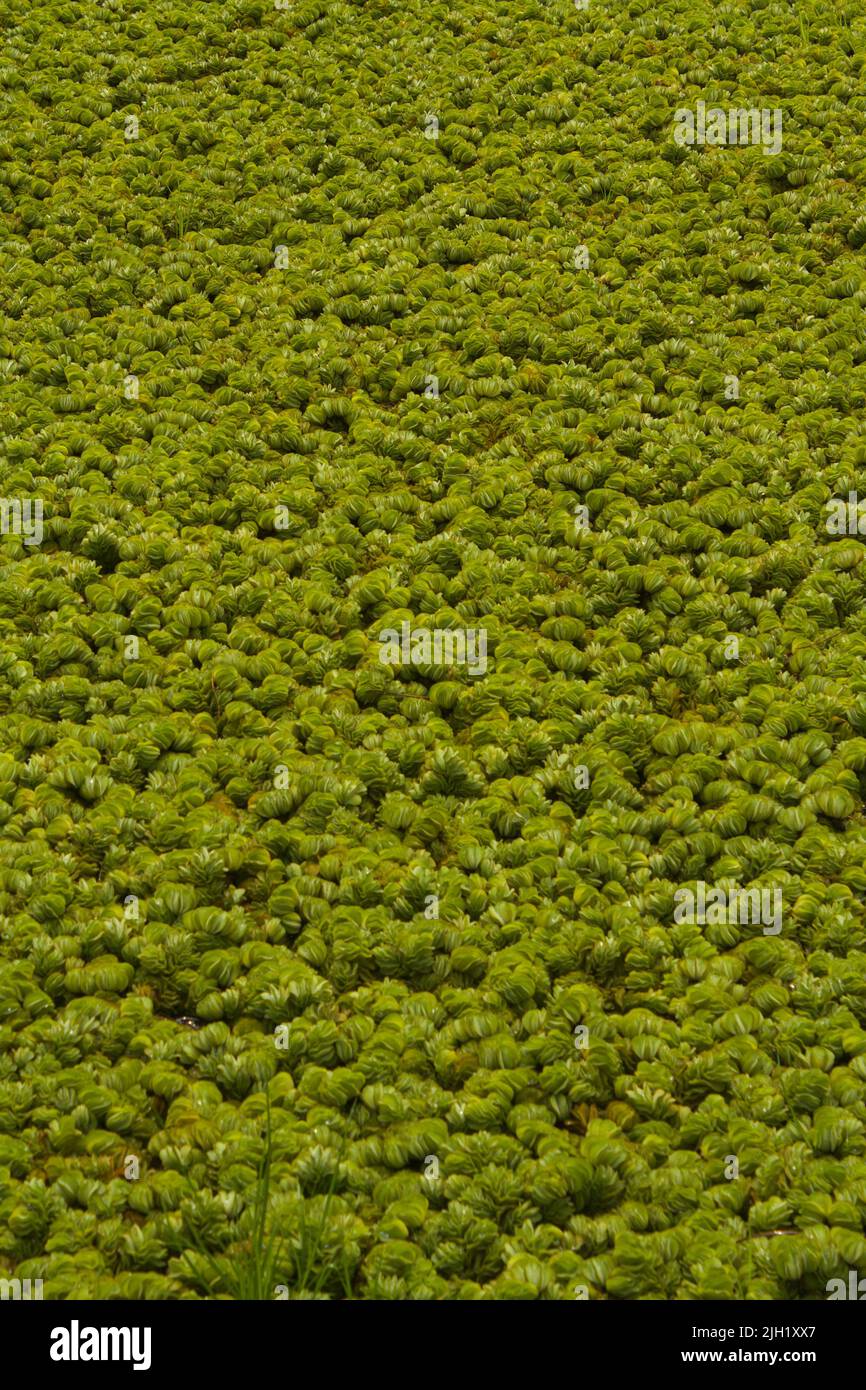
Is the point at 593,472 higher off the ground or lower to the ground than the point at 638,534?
higher

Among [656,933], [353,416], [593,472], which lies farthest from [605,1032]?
[353,416]

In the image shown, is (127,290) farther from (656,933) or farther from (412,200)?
(656,933)

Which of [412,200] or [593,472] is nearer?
[593,472]
